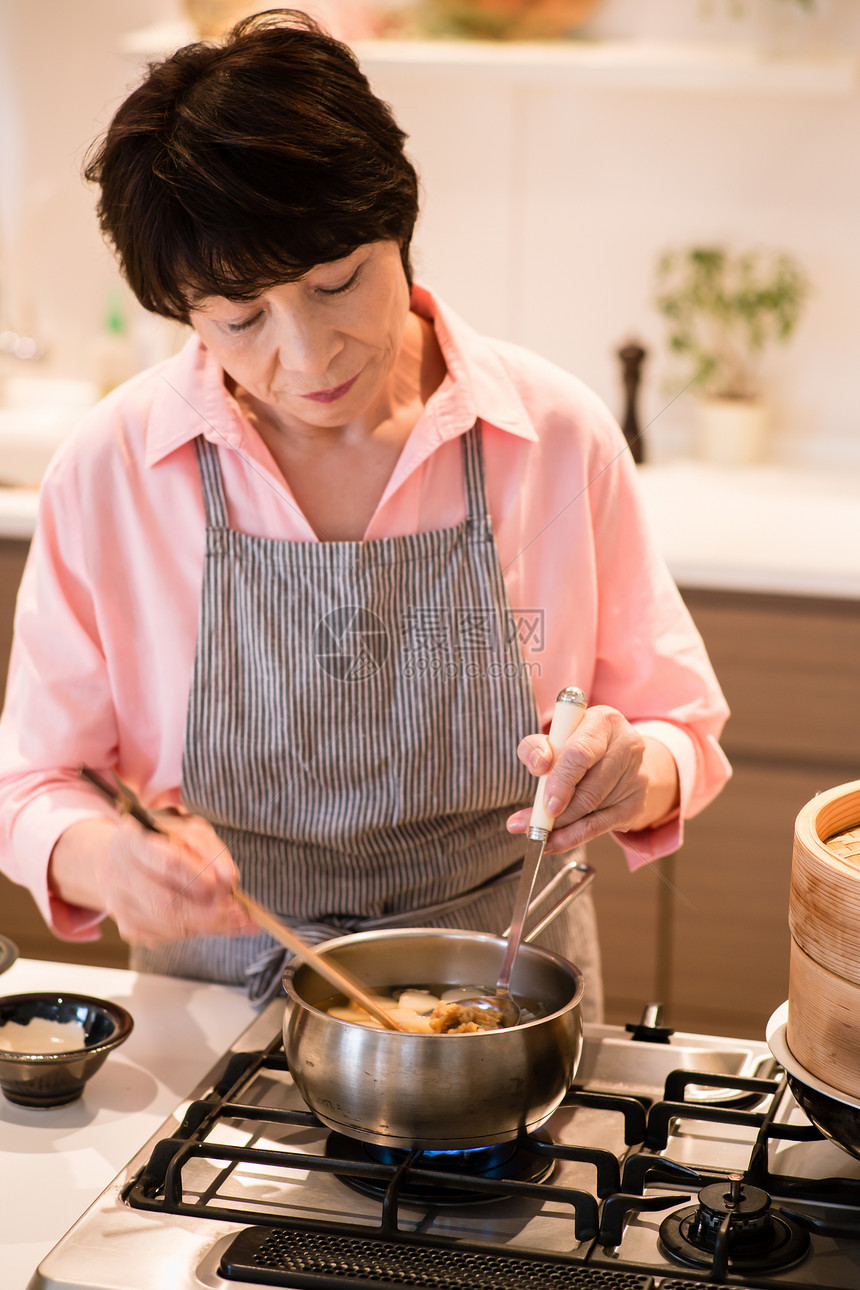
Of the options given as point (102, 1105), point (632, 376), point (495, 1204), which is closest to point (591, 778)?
point (495, 1204)

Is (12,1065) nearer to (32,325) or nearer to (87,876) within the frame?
(87,876)

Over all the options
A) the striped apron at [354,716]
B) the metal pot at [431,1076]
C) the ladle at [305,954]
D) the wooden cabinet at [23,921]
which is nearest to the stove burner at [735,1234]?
the metal pot at [431,1076]

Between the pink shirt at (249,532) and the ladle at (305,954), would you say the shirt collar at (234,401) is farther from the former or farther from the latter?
the ladle at (305,954)

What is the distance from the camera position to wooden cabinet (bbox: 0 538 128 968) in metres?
2.33

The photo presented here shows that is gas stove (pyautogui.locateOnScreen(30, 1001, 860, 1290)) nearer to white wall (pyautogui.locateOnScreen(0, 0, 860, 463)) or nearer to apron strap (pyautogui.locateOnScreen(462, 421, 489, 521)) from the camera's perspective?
apron strap (pyautogui.locateOnScreen(462, 421, 489, 521))

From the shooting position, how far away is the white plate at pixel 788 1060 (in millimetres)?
765

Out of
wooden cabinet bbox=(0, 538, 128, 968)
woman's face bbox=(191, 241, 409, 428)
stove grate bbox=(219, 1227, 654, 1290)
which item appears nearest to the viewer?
stove grate bbox=(219, 1227, 654, 1290)

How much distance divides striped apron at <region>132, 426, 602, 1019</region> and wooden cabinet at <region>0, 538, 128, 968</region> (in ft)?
4.01

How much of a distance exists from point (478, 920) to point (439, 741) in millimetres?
169

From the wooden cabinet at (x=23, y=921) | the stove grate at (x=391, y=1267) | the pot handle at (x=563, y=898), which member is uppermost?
the pot handle at (x=563, y=898)

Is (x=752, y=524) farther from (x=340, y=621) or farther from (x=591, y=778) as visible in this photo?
(x=591, y=778)

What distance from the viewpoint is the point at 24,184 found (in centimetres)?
286

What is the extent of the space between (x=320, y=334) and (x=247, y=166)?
138 mm

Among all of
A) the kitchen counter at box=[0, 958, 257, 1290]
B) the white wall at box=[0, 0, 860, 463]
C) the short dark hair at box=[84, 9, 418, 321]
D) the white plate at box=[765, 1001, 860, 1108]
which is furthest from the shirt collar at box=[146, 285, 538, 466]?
the white wall at box=[0, 0, 860, 463]
